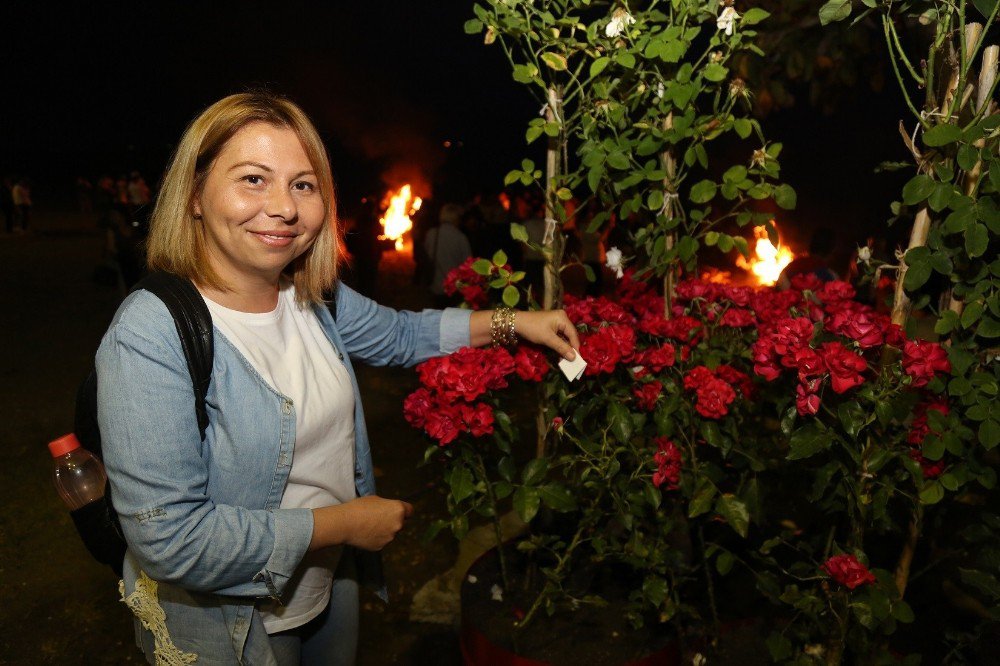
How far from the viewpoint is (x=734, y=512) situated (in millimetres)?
2031

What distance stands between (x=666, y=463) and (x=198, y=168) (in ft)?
5.11

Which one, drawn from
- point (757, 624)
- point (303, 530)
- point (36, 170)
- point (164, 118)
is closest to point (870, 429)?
point (757, 624)

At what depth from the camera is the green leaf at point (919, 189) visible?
1.68 m

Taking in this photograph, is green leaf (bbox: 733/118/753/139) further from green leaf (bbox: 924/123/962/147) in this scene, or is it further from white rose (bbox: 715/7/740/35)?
green leaf (bbox: 924/123/962/147)

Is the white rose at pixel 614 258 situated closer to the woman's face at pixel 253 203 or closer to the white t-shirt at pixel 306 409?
the white t-shirt at pixel 306 409

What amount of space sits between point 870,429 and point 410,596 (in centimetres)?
252

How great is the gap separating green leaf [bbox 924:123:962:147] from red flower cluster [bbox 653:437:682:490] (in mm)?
1079

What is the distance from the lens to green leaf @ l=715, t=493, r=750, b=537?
2014 mm

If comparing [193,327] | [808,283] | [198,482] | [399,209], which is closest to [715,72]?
[808,283]

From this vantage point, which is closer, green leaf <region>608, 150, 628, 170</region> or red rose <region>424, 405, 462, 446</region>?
red rose <region>424, 405, 462, 446</region>

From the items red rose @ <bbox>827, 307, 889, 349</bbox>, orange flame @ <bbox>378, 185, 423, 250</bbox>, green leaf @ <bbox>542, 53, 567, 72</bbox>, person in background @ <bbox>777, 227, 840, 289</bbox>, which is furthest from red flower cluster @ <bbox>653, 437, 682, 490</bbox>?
orange flame @ <bbox>378, 185, 423, 250</bbox>

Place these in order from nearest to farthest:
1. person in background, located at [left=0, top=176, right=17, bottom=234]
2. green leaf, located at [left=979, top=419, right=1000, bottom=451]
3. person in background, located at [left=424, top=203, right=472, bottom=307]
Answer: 1. green leaf, located at [left=979, top=419, right=1000, bottom=451]
2. person in background, located at [left=424, top=203, right=472, bottom=307]
3. person in background, located at [left=0, top=176, right=17, bottom=234]

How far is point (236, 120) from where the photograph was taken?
5.04 ft

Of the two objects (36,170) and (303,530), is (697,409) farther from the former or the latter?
(36,170)
